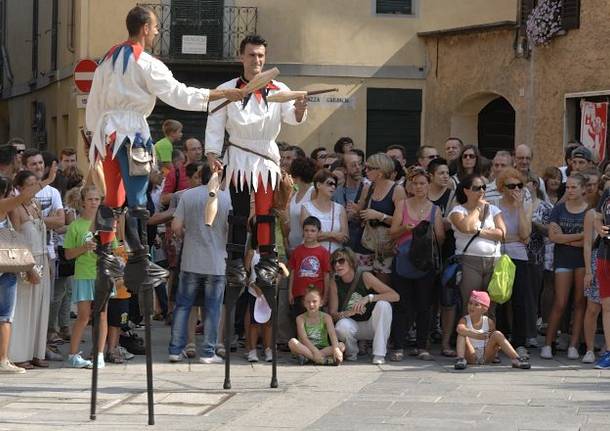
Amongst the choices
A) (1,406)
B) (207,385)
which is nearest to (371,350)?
(207,385)

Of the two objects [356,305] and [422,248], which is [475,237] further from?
[356,305]

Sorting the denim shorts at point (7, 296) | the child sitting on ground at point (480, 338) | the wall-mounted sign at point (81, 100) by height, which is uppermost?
the wall-mounted sign at point (81, 100)

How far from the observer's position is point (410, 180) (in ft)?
44.4

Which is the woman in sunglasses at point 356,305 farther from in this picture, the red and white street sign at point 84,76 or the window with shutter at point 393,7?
the window with shutter at point 393,7

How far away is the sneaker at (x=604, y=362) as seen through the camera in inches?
485

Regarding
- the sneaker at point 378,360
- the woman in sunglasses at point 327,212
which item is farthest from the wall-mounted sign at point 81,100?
the sneaker at point 378,360

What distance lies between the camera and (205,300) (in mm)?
12883

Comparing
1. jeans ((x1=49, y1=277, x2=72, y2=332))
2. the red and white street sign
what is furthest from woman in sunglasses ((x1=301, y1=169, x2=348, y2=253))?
the red and white street sign

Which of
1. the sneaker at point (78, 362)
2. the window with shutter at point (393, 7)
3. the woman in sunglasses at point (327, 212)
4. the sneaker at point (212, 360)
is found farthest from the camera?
the window with shutter at point (393, 7)

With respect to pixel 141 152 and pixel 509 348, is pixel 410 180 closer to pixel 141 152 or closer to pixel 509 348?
pixel 509 348

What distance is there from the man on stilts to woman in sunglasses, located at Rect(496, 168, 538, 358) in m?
3.34

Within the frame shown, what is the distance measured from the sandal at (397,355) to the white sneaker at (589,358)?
1.62 m

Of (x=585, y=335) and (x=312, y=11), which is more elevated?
(x=312, y=11)

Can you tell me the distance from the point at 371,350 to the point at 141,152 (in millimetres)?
4324
